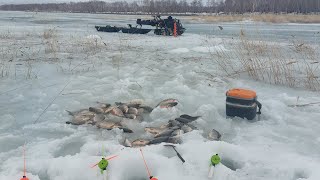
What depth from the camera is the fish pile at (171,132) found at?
463 centimetres

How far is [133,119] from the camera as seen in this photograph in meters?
5.71

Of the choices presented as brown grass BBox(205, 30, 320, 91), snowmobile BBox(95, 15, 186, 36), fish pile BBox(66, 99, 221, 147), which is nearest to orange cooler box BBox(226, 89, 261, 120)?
fish pile BBox(66, 99, 221, 147)

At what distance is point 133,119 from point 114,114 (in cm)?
38

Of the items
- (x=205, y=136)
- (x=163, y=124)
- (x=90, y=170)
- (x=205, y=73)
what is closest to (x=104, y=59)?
(x=205, y=73)

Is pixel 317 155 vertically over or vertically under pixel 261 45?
under

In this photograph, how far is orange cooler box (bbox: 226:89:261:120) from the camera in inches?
216

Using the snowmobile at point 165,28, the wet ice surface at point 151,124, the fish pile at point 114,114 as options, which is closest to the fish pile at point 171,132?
the wet ice surface at point 151,124

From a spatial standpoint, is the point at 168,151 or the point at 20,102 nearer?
the point at 168,151

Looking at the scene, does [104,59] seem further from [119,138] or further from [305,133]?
[305,133]

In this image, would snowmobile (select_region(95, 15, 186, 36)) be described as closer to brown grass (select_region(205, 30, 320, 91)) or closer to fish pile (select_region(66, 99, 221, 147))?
brown grass (select_region(205, 30, 320, 91))

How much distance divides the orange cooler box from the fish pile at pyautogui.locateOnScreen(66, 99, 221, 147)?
0.65 meters

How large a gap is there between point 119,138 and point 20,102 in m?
2.90

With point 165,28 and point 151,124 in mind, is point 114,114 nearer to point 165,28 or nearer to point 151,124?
point 151,124

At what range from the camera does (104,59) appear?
11.9 m
